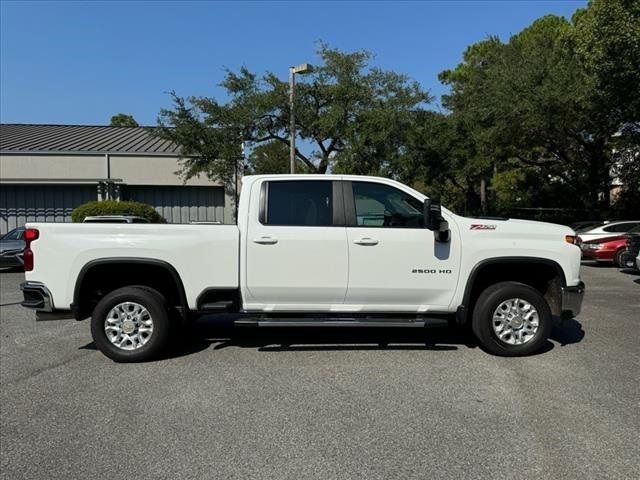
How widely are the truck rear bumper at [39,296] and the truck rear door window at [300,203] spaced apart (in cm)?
247

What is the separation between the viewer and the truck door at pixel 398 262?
20.5 feet

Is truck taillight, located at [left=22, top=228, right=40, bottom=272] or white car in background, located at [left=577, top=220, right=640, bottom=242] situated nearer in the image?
truck taillight, located at [left=22, top=228, right=40, bottom=272]

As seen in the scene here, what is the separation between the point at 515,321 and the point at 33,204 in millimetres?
23950

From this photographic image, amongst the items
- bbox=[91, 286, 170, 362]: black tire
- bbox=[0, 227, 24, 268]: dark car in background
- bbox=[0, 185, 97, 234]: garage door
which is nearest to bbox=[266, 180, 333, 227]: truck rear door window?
bbox=[91, 286, 170, 362]: black tire

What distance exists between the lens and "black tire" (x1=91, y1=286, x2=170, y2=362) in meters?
6.21

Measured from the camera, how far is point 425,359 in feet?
20.6

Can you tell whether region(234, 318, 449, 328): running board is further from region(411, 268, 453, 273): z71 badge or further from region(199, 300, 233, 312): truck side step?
region(411, 268, 453, 273): z71 badge

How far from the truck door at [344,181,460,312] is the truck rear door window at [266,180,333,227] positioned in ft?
0.87

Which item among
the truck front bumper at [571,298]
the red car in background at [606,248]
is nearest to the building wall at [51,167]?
the red car in background at [606,248]

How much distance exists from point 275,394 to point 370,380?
0.95 meters

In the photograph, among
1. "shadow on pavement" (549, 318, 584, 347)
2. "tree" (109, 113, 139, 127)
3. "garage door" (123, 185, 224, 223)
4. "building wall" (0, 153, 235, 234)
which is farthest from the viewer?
"tree" (109, 113, 139, 127)

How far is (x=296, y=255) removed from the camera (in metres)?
6.22

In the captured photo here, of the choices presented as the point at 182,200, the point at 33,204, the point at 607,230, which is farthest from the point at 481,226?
the point at 33,204

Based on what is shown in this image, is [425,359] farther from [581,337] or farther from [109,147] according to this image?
[109,147]
